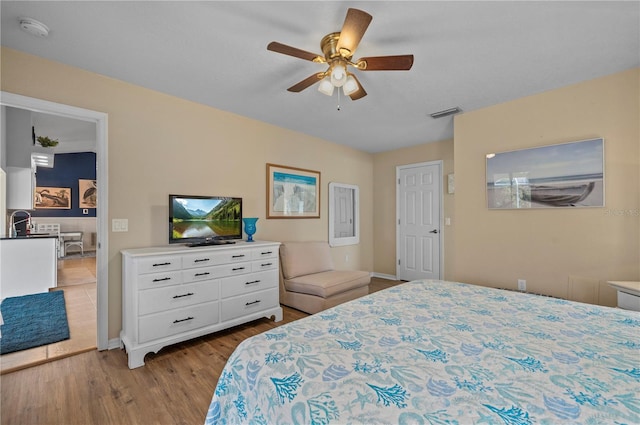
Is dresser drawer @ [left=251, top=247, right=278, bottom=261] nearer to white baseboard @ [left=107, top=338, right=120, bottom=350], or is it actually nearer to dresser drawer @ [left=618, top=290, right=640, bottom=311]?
white baseboard @ [left=107, top=338, right=120, bottom=350]

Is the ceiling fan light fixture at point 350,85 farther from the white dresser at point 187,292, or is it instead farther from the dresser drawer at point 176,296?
the dresser drawer at point 176,296

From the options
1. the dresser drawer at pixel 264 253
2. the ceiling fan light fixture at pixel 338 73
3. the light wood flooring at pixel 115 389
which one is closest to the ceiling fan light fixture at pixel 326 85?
the ceiling fan light fixture at pixel 338 73

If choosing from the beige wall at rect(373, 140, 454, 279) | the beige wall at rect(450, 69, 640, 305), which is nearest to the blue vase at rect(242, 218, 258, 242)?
the beige wall at rect(450, 69, 640, 305)

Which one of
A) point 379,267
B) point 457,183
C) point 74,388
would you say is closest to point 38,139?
point 74,388

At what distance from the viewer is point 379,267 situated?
5340 millimetres

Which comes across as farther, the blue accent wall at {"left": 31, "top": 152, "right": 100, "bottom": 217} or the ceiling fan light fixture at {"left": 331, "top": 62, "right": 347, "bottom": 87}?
the blue accent wall at {"left": 31, "top": 152, "right": 100, "bottom": 217}

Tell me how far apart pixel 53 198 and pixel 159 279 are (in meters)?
8.20

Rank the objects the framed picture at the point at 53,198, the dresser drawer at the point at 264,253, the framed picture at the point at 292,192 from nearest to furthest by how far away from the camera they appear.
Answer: the dresser drawer at the point at 264,253
the framed picture at the point at 292,192
the framed picture at the point at 53,198

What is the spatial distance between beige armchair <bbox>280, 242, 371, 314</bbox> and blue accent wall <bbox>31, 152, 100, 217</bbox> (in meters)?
8.00

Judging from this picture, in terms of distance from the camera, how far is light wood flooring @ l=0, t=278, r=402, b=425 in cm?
163

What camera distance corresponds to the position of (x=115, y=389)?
188cm

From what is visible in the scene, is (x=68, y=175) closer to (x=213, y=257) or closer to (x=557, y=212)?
(x=213, y=257)

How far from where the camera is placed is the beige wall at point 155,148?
2260mm

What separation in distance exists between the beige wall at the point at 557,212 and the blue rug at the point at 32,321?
4.39m
